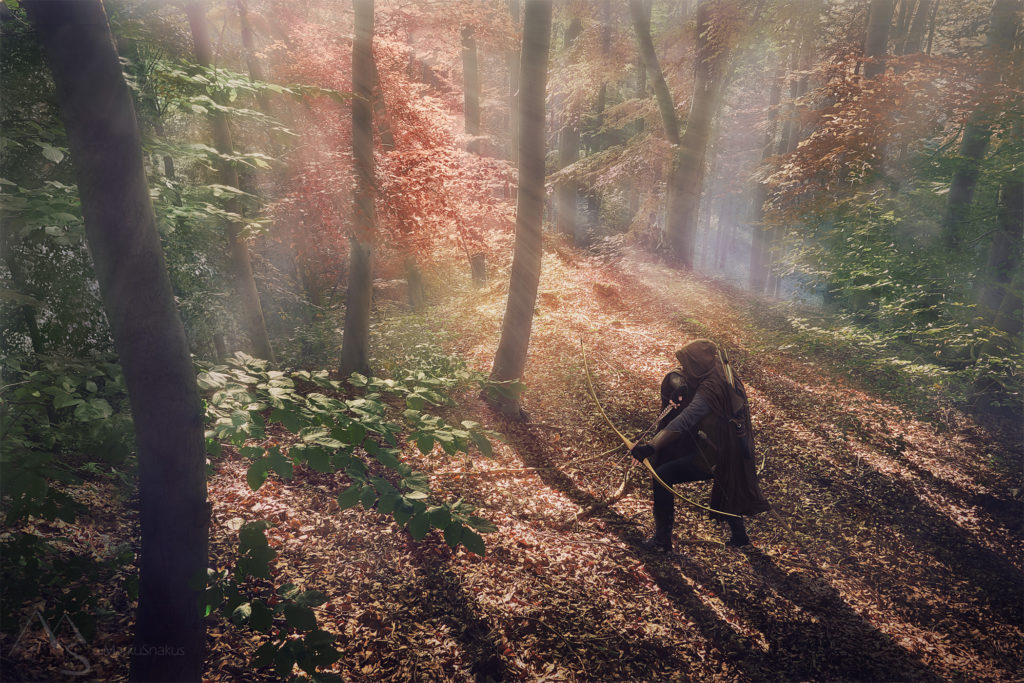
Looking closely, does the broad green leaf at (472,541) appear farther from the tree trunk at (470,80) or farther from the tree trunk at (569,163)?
the tree trunk at (569,163)

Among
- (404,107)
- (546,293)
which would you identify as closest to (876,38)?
(546,293)

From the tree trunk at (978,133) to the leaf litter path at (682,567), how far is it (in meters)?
4.54

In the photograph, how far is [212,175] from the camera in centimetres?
995

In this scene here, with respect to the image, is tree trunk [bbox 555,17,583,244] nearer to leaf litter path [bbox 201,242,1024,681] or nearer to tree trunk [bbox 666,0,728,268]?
tree trunk [bbox 666,0,728,268]

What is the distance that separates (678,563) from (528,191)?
18.4 feet

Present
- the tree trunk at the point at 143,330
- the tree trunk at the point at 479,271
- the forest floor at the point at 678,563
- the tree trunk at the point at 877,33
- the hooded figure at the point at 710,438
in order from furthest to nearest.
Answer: the tree trunk at the point at 479,271
the tree trunk at the point at 877,33
the hooded figure at the point at 710,438
the forest floor at the point at 678,563
the tree trunk at the point at 143,330

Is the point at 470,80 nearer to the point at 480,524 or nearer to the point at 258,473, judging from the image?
the point at 258,473

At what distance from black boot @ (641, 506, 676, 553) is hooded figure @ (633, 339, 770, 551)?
21 centimetres

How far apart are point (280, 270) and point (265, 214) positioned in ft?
14.1

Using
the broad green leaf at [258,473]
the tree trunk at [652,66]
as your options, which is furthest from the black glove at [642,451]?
the tree trunk at [652,66]

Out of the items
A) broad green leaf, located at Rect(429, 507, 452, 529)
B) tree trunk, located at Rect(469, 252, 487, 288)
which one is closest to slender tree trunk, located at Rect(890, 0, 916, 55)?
tree trunk, located at Rect(469, 252, 487, 288)

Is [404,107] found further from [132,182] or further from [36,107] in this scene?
[132,182]

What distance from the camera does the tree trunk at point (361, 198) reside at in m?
7.80

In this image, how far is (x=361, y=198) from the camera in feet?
27.0
